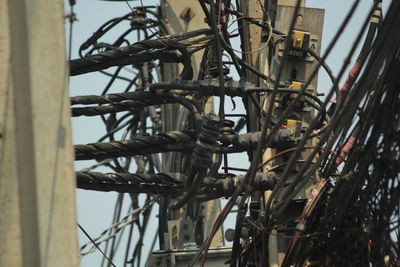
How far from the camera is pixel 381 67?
7.21m

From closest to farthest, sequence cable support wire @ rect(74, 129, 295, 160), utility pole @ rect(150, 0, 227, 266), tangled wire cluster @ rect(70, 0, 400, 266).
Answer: tangled wire cluster @ rect(70, 0, 400, 266)
cable support wire @ rect(74, 129, 295, 160)
utility pole @ rect(150, 0, 227, 266)

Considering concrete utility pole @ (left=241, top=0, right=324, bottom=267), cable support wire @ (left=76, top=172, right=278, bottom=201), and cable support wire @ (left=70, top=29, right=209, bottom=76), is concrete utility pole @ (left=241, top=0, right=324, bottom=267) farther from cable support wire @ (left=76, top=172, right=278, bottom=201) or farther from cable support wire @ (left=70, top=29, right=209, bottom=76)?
cable support wire @ (left=70, top=29, right=209, bottom=76)

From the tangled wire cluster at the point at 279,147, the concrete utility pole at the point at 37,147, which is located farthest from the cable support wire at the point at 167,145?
the concrete utility pole at the point at 37,147

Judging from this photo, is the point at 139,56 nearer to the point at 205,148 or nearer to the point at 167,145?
the point at 167,145

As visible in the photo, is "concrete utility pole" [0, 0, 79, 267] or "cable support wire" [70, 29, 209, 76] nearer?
"concrete utility pole" [0, 0, 79, 267]

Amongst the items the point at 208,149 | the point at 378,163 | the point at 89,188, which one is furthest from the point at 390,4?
the point at 89,188

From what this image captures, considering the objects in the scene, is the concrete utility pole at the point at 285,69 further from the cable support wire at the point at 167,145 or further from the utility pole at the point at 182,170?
the utility pole at the point at 182,170

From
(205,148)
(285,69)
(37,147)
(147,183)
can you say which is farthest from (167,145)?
(37,147)

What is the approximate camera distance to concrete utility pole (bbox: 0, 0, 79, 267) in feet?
19.6

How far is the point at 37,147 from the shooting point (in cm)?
603

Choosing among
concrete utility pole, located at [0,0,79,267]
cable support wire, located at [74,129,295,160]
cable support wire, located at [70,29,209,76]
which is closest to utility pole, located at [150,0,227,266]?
cable support wire, located at [70,29,209,76]

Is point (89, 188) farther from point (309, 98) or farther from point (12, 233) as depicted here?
point (12, 233)

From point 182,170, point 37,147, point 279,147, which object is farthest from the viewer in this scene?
point 182,170

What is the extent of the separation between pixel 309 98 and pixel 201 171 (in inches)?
62.0
